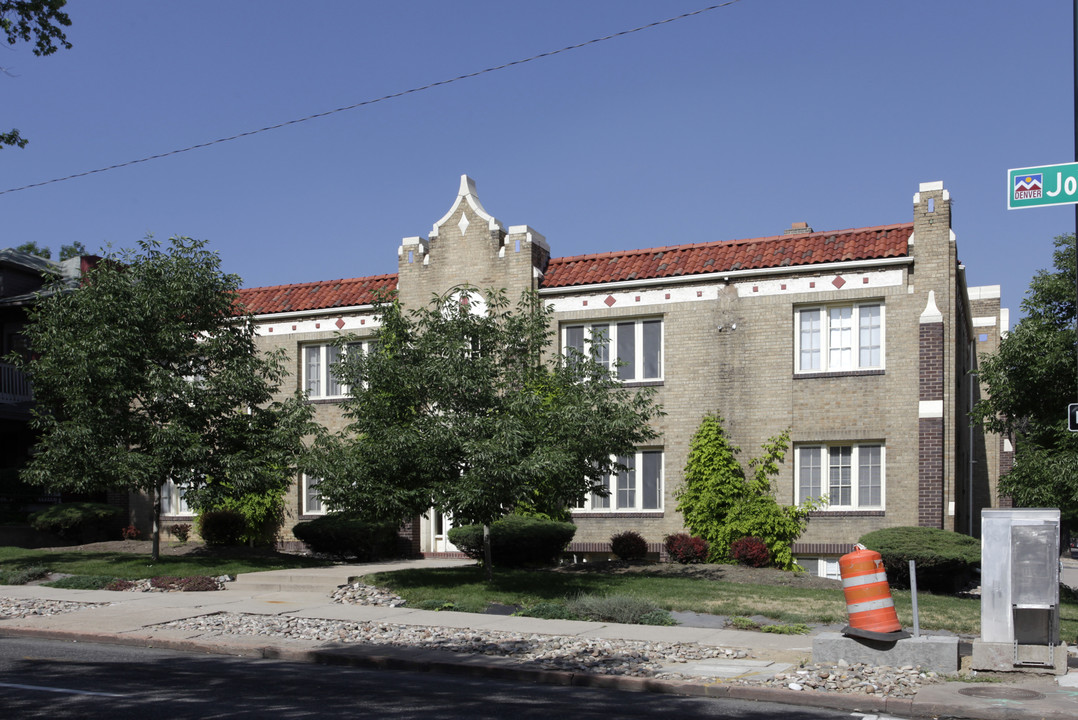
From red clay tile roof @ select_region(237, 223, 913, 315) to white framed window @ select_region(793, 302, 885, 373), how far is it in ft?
3.77

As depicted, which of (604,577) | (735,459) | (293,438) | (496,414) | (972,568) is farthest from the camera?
(735,459)

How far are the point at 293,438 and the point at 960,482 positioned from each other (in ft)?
48.9

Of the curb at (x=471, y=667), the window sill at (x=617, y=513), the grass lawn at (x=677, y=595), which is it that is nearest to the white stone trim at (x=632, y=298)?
the window sill at (x=617, y=513)

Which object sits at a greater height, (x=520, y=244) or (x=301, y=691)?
(x=520, y=244)

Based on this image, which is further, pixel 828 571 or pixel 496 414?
pixel 828 571

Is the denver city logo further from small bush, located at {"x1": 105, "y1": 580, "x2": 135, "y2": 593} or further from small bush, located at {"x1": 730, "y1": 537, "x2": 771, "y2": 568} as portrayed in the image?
small bush, located at {"x1": 105, "y1": 580, "x2": 135, "y2": 593}

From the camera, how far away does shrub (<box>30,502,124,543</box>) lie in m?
27.6

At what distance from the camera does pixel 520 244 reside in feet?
82.6

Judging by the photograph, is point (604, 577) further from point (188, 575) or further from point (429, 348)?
point (188, 575)

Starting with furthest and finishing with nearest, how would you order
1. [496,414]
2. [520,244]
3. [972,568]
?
[520,244] → [972,568] → [496,414]

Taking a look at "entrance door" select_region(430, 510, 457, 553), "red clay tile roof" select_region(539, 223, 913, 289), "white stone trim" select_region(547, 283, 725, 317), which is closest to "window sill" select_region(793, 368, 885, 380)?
"red clay tile roof" select_region(539, 223, 913, 289)

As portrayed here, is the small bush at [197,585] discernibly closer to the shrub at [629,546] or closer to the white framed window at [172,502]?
the shrub at [629,546]

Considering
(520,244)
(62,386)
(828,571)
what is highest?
(520,244)

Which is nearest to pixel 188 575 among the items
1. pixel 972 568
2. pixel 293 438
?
pixel 293 438
